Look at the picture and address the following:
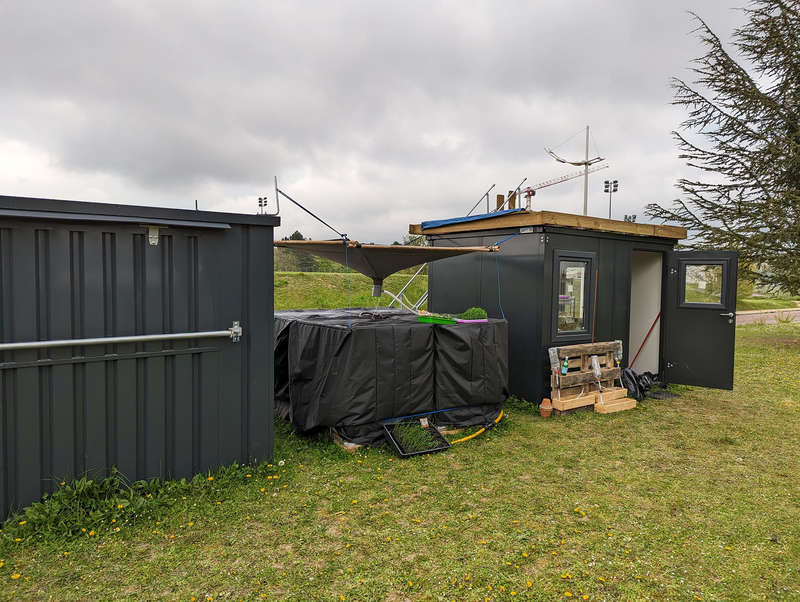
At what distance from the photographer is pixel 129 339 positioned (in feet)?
9.57

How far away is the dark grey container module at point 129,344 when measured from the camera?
2693 millimetres

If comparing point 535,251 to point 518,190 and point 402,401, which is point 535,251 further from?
point 402,401

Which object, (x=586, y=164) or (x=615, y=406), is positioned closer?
(x=615, y=406)

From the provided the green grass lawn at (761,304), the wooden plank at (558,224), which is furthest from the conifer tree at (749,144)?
the green grass lawn at (761,304)

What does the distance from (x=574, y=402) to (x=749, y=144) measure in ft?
34.2

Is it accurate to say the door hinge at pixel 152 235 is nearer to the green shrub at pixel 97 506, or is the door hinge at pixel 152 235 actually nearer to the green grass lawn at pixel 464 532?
the green shrub at pixel 97 506

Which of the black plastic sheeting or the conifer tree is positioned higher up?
the conifer tree

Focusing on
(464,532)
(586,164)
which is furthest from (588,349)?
(586,164)

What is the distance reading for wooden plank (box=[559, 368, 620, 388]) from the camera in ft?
→ 18.0

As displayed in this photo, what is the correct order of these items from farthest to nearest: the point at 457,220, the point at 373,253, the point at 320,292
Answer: the point at 320,292, the point at 457,220, the point at 373,253

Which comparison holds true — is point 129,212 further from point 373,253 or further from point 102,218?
point 373,253

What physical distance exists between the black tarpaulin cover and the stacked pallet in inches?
65.6

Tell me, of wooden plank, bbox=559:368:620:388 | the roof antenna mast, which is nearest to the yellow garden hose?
wooden plank, bbox=559:368:620:388

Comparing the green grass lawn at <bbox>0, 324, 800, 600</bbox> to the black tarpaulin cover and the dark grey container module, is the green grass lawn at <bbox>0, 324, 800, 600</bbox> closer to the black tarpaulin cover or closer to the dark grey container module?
the dark grey container module
